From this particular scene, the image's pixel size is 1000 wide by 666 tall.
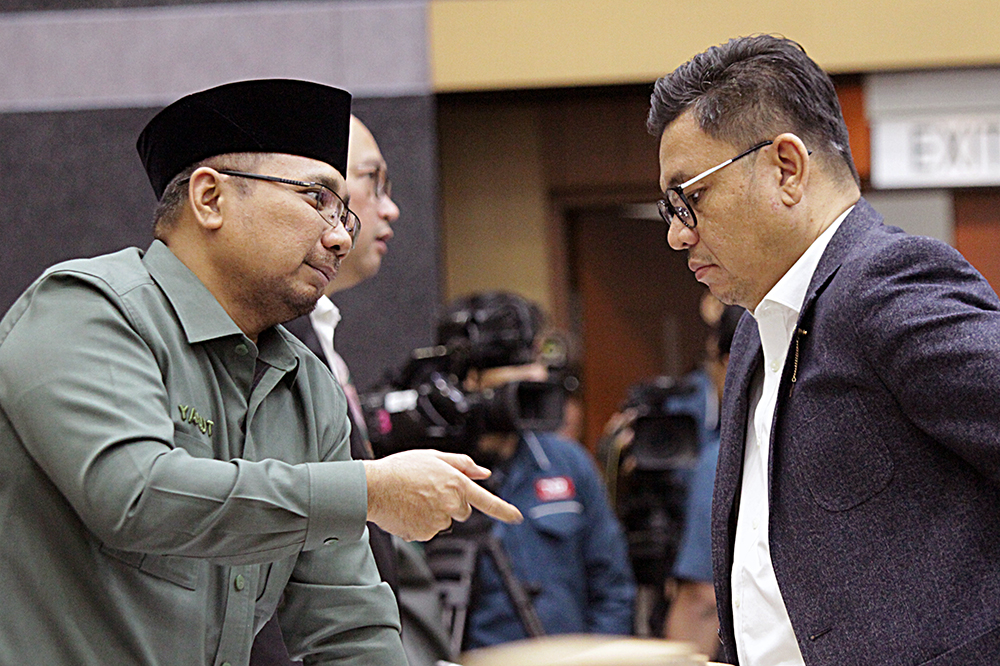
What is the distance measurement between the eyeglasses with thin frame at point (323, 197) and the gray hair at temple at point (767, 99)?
526 mm

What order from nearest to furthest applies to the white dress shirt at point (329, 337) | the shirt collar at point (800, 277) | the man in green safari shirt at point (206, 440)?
the man in green safari shirt at point (206, 440) → the shirt collar at point (800, 277) → the white dress shirt at point (329, 337)

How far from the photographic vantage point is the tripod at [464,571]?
2918 mm

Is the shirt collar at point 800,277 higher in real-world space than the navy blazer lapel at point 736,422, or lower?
higher

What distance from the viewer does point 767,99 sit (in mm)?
1583

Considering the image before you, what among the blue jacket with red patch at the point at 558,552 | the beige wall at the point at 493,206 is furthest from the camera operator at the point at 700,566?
the beige wall at the point at 493,206

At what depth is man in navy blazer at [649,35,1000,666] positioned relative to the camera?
1.29m


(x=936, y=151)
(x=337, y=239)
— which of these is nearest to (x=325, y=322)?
(x=337, y=239)

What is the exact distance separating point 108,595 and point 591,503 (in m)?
2.20

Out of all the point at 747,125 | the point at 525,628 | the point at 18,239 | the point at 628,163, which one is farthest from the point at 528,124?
the point at 747,125

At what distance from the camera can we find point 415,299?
4.41m

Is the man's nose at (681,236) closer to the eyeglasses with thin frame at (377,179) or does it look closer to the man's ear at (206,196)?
the man's ear at (206,196)

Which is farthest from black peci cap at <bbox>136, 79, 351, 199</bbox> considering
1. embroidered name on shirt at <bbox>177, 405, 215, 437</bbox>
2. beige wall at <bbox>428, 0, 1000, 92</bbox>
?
beige wall at <bbox>428, 0, 1000, 92</bbox>

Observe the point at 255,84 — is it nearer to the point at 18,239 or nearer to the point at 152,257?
the point at 152,257

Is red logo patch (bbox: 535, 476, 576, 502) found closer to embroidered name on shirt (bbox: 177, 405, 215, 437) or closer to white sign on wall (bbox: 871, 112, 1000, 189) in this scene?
embroidered name on shirt (bbox: 177, 405, 215, 437)
